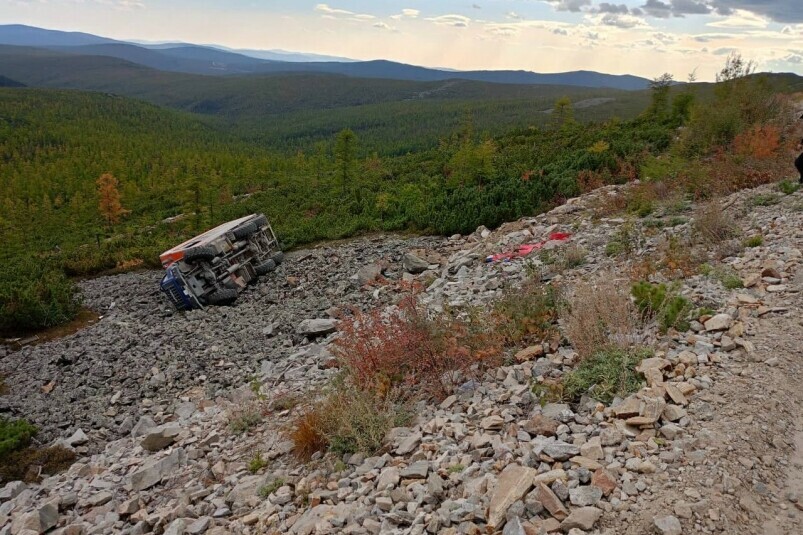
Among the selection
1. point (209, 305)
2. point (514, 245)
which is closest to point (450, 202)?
point (514, 245)

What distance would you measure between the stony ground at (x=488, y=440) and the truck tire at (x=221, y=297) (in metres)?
3.66

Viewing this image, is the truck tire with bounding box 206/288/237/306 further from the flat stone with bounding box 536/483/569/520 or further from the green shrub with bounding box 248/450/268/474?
the flat stone with bounding box 536/483/569/520

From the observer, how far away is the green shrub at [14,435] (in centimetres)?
917

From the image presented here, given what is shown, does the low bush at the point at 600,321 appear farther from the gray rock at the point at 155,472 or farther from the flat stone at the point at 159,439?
the flat stone at the point at 159,439

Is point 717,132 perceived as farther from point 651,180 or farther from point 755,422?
point 755,422

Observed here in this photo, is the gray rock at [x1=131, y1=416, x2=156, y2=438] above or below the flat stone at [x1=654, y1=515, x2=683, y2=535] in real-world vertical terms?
below

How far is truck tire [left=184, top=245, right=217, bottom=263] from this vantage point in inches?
612

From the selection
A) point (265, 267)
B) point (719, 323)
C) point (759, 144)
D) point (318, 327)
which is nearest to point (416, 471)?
point (719, 323)

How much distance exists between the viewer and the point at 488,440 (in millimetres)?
4941

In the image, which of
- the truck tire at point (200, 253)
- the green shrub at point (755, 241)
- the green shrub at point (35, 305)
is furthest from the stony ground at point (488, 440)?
the green shrub at point (35, 305)

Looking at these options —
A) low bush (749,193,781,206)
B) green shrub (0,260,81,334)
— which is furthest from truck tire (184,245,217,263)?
low bush (749,193,781,206)

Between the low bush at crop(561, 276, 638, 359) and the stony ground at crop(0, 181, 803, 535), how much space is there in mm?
380

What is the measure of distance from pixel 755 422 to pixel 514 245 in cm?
937

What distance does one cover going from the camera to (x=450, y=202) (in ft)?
65.2
